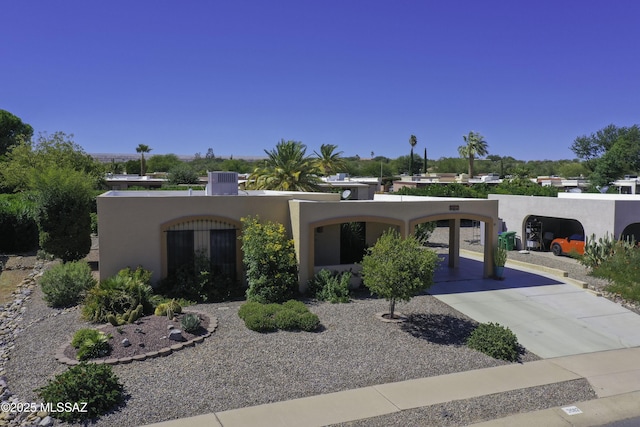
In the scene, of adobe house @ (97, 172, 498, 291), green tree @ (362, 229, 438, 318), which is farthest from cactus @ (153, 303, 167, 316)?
green tree @ (362, 229, 438, 318)

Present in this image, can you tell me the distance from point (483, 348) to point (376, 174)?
10027 cm

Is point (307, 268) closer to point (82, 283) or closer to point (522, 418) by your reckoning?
point (82, 283)

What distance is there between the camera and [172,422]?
844 centimetres

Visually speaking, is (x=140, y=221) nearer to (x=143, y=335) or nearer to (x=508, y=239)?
(x=143, y=335)

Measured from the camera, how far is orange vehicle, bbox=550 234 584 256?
2539 cm

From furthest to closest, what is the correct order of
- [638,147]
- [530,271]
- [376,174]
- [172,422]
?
[376,174], [638,147], [530,271], [172,422]

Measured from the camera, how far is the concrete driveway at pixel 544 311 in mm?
13289

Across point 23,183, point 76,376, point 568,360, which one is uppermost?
point 23,183

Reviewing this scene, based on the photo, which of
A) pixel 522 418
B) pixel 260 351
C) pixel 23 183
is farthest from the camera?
pixel 23 183

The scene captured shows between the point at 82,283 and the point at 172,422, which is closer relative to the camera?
the point at 172,422

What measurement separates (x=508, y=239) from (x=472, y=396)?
1990cm

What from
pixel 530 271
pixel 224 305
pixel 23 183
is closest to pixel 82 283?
pixel 224 305

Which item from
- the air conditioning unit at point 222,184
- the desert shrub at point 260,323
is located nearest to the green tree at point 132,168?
the air conditioning unit at point 222,184

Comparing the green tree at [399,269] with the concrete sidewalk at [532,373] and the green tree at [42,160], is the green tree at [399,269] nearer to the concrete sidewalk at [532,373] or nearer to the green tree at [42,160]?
the concrete sidewalk at [532,373]
